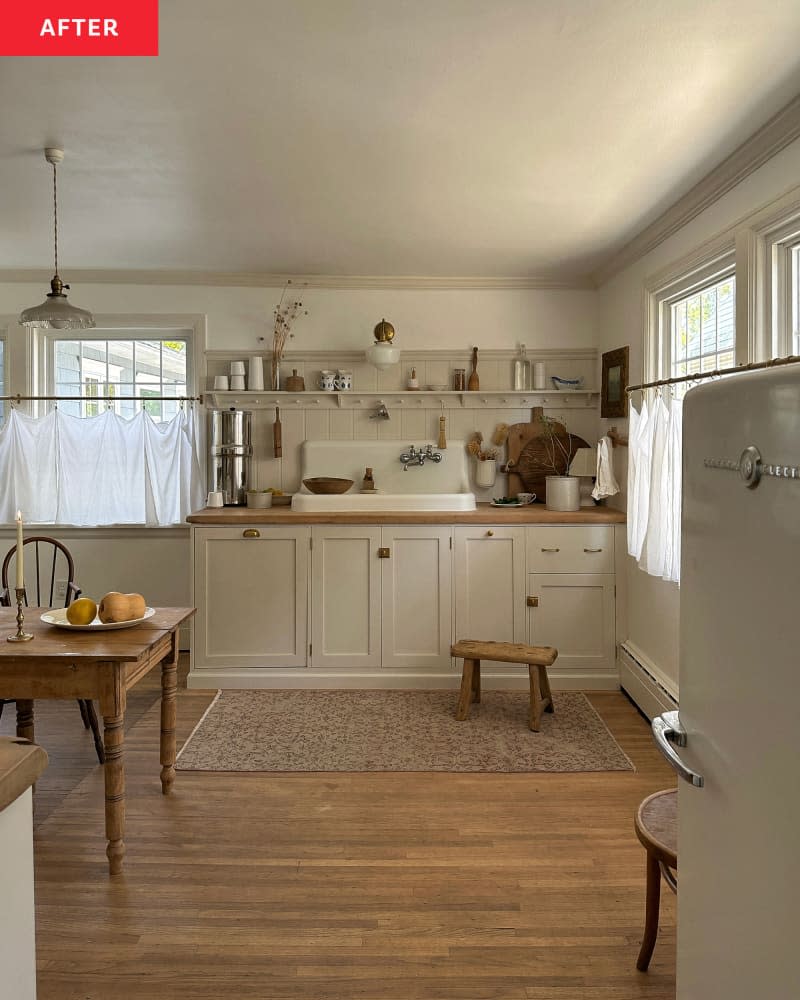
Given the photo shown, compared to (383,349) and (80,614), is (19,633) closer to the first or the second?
(80,614)

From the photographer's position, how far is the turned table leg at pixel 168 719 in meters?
2.92

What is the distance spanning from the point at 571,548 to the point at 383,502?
112 cm

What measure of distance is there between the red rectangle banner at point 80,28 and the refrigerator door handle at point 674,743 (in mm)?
2115

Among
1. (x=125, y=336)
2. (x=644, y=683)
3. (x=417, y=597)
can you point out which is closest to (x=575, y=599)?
(x=644, y=683)

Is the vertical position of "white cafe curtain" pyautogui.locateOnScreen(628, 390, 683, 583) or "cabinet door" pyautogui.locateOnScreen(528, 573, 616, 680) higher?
"white cafe curtain" pyautogui.locateOnScreen(628, 390, 683, 583)

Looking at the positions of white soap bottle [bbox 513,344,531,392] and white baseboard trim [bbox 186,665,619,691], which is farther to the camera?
white soap bottle [bbox 513,344,531,392]

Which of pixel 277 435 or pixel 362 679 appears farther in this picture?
pixel 277 435

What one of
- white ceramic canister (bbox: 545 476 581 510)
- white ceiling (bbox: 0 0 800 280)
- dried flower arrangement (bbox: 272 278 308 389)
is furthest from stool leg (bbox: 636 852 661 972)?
dried flower arrangement (bbox: 272 278 308 389)

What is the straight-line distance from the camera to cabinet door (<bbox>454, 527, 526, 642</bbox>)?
14.1ft

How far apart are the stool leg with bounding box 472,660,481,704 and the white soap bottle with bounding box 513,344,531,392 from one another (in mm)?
1895

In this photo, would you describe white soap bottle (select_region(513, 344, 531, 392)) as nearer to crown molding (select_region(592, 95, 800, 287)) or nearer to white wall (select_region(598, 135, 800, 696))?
white wall (select_region(598, 135, 800, 696))

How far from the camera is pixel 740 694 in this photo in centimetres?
107

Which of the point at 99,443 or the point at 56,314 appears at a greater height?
the point at 56,314

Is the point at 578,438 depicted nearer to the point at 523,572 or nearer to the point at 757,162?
the point at 523,572
